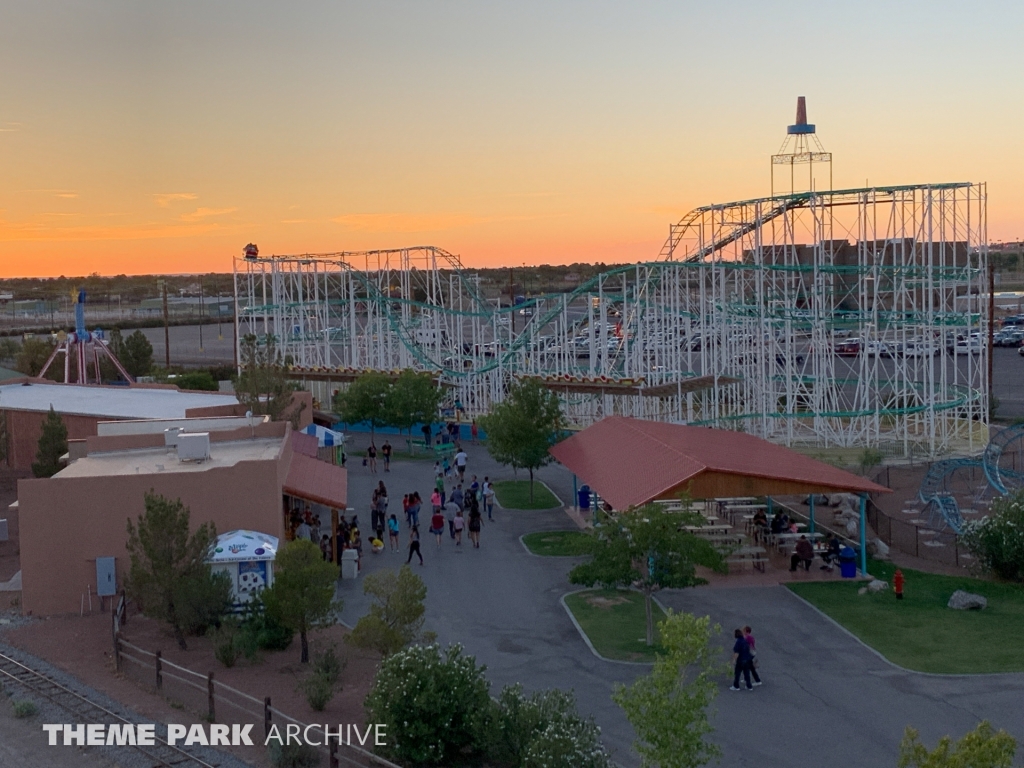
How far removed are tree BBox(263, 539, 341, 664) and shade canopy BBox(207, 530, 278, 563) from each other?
1618 mm

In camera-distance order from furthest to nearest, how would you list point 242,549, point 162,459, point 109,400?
point 109,400, point 162,459, point 242,549

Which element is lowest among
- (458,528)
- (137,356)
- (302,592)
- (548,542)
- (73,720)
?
(73,720)

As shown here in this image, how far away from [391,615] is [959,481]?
1940cm

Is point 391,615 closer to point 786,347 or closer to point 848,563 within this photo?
point 848,563

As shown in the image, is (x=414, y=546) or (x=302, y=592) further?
(x=414, y=546)

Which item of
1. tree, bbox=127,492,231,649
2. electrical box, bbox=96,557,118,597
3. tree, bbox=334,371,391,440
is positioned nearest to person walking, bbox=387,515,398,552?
electrical box, bbox=96,557,118,597

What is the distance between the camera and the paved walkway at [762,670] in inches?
476

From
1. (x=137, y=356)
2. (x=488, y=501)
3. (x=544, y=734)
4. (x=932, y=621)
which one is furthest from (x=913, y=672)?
(x=137, y=356)

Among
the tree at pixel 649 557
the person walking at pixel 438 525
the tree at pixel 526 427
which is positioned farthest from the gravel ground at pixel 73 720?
the tree at pixel 526 427

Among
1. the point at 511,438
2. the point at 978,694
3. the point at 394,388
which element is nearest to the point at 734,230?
the point at 394,388

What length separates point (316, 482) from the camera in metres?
21.0

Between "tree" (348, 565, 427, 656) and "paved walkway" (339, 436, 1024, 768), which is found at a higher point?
"tree" (348, 565, 427, 656)

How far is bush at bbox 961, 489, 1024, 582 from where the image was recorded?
18422 millimetres

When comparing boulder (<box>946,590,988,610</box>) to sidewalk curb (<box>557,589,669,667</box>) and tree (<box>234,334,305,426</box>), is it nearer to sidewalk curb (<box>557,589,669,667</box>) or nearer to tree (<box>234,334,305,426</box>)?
sidewalk curb (<box>557,589,669,667</box>)
